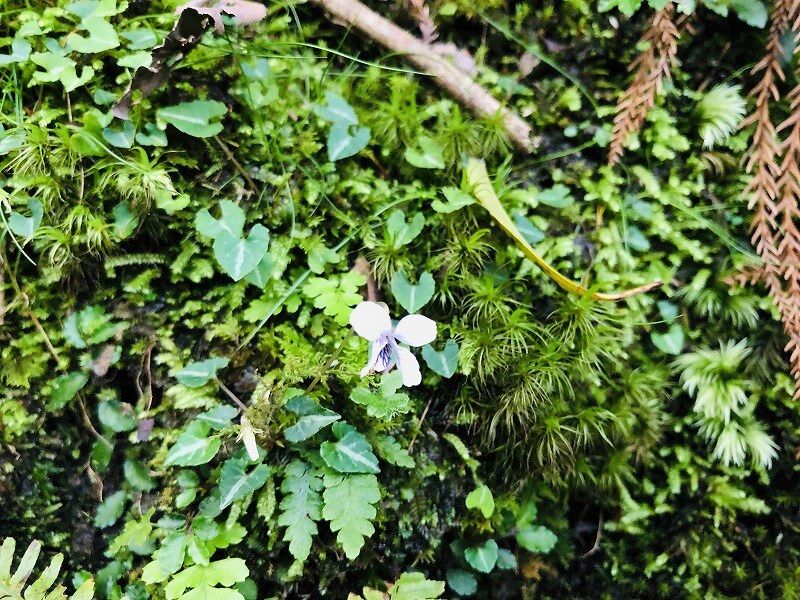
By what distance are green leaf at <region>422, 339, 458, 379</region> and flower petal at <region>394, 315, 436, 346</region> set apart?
364 mm

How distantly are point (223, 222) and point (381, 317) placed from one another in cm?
81

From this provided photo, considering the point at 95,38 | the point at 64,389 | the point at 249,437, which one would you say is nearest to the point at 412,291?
the point at 249,437

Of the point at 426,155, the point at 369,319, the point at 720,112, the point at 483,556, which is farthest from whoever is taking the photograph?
the point at 720,112

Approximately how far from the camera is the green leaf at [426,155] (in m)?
2.24

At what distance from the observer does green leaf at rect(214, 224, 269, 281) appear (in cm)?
195

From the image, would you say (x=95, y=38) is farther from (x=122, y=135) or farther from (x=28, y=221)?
(x=28, y=221)

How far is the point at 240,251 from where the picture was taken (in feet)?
6.49

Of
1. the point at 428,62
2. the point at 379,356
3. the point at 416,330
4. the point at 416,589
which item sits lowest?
the point at 416,589

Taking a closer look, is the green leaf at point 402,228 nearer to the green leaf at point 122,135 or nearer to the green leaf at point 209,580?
the green leaf at point 122,135

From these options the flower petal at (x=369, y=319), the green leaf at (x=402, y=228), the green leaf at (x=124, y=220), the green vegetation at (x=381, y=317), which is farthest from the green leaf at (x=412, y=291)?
the green leaf at (x=124, y=220)

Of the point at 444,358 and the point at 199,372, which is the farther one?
the point at 444,358

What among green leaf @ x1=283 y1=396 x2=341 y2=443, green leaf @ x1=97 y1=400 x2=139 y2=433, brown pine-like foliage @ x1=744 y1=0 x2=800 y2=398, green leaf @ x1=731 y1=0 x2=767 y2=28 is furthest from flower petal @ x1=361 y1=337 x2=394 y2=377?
green leaf @ x1=731 y1=0 x2=767 y2=28

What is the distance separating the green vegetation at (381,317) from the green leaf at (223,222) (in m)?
0.01

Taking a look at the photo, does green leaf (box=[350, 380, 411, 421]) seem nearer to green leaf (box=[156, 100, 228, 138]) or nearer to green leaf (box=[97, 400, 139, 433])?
green leaf (box=[97, 400, 139, 433])
